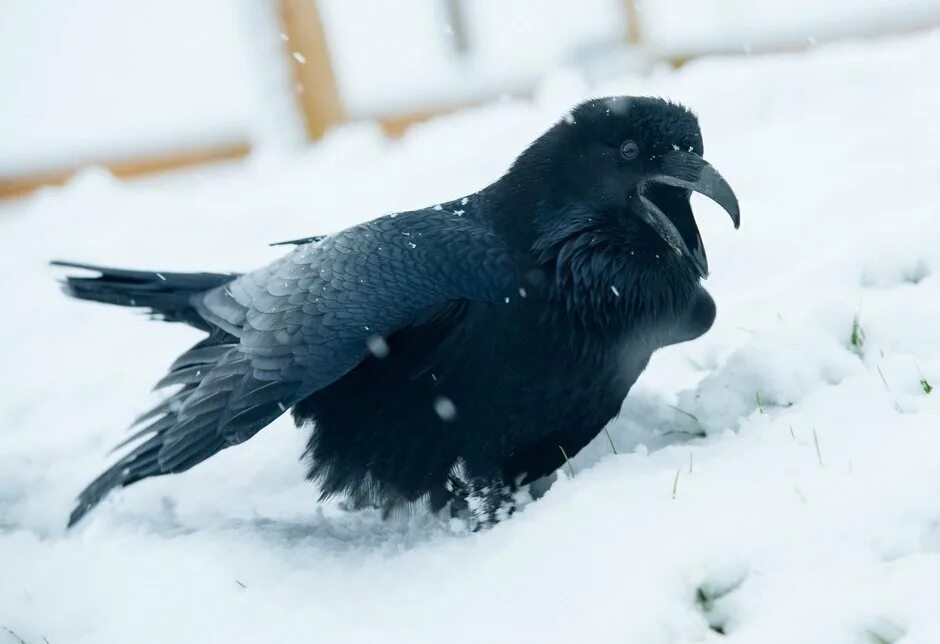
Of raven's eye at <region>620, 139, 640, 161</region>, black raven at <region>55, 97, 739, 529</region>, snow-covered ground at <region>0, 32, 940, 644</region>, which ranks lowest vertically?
snow-covered ground at <region>0, 32, 940, 644</region>

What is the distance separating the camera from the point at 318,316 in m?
2.44

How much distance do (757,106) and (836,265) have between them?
2659 mm

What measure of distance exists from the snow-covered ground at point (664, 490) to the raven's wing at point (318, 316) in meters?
0.28

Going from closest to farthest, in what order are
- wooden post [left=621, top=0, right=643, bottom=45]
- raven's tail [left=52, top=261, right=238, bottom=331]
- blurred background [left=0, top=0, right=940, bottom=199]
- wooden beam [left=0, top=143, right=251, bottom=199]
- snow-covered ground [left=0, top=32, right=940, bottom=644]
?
snow-covered ground [left=0, top=32, right=940, bottom=644] < raven's tail [left=52, top=261, right=238, bottom=331] < blurred background [left=0, top=0, right=940, bottom=199] < wooden beam [left=0, top=143, right=251, bottom=199] < wooden post [left=621, top=0, right=643, bottom=45]

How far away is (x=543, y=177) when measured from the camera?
2607 millimetres

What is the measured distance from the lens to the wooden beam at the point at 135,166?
21.7ft

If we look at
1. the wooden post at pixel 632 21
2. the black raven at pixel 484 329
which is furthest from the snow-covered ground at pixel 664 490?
the wooden post at pixel 632 21

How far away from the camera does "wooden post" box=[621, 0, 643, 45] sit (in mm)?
6918

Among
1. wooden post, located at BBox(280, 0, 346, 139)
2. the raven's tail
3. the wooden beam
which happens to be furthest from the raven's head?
the wooden beam

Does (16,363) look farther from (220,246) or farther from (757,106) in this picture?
(757,106)

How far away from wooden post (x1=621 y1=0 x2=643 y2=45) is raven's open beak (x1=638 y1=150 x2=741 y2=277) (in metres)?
→ 4.72

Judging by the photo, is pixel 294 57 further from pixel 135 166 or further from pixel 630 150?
pixel 630 150

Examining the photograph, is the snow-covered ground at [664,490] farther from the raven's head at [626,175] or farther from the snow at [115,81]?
the snow at [115,81]

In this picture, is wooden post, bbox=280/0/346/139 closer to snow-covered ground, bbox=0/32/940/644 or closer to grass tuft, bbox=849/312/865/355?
snow-covered ground, bbox=0/32/940/644
